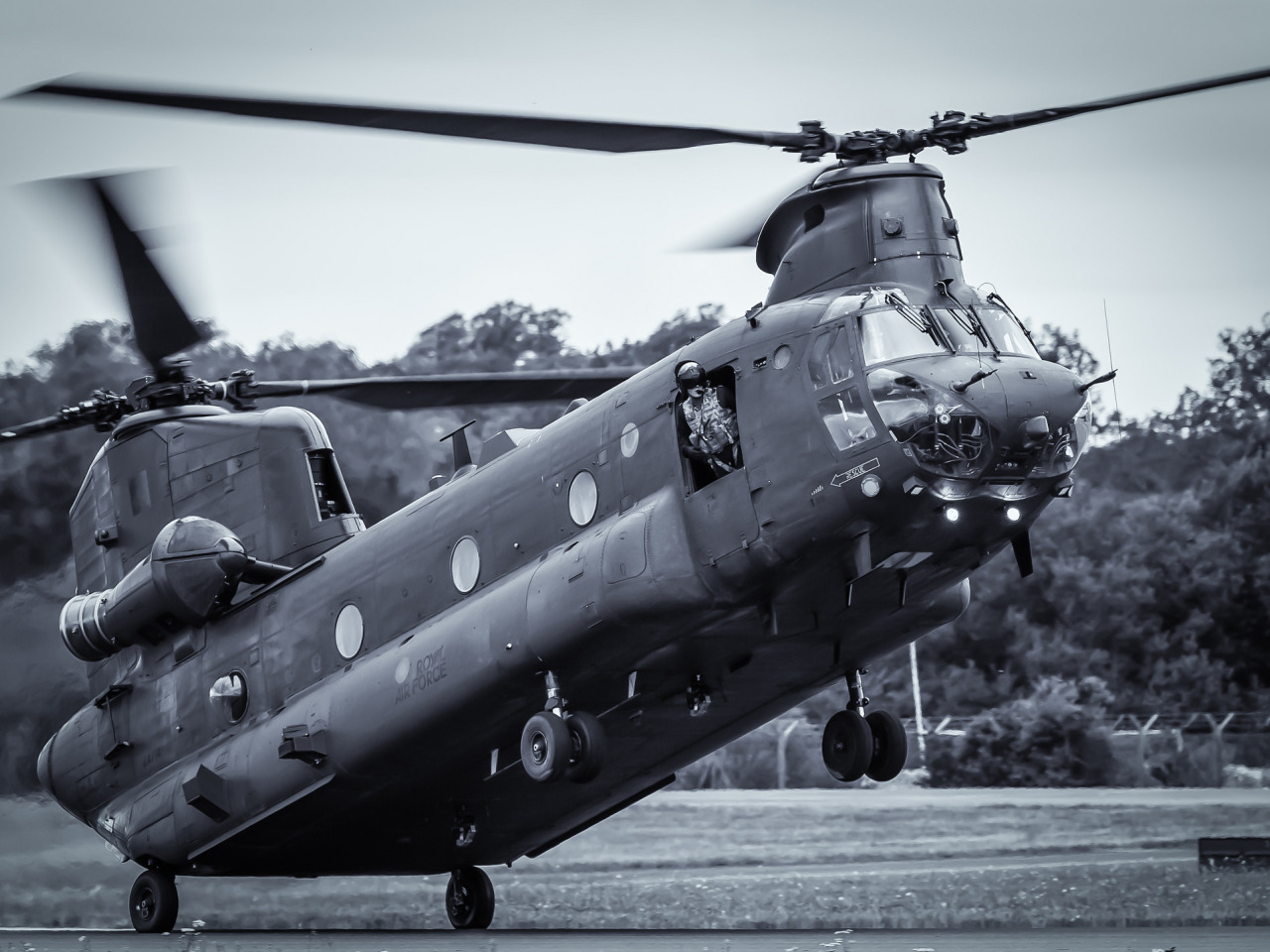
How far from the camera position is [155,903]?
18641 mm

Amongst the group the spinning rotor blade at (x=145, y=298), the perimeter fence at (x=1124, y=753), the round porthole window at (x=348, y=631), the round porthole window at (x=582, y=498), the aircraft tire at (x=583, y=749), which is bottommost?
the perimeter fence at (x=1124, y=753)

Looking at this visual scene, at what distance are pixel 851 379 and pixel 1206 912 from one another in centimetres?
792

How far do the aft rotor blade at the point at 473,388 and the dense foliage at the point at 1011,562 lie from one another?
8.20 meters

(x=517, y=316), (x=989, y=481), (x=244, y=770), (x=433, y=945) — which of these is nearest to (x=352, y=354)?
(x=517, y=316)

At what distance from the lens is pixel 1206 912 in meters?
17.2

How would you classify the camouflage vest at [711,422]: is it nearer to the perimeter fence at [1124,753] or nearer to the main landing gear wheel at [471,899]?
the main landing gear wheel at [471,899]

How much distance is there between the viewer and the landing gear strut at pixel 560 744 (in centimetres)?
1421

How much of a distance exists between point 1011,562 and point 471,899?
97.7 feet

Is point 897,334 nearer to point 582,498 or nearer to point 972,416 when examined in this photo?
point 972,416

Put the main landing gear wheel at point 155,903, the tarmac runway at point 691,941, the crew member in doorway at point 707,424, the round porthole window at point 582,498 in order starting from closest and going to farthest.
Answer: the tarmac runway at point 691,941 → the crew member in doorway at point 707,424 → the round porthole window at point 582,498 → the main landing gear wheel at point 155,903

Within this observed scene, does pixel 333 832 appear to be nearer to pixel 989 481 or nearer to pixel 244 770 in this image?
pixel 244 770

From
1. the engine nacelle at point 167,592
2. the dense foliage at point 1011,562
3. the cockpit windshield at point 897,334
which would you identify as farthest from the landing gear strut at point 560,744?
the dense foliage at point 1011,562

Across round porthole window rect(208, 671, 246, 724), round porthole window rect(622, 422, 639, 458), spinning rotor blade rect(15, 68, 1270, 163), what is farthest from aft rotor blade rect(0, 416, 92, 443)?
→ spinning rotor blade rect(15, 68, 1270, 163)

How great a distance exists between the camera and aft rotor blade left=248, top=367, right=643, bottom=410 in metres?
16.7
